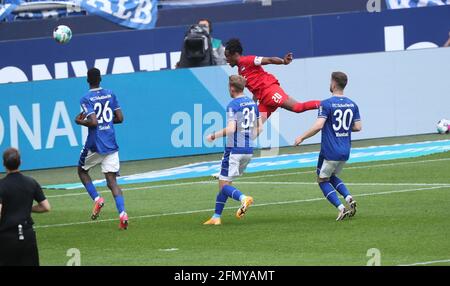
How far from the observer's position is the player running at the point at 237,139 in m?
18.0

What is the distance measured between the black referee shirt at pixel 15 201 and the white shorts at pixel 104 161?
598cm

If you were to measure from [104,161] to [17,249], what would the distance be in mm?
6423

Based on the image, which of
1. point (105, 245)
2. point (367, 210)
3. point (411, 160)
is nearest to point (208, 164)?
point (411, 160)

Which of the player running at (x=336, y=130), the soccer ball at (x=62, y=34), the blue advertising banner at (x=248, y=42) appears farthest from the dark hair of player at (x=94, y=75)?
the blue advertising banner at (x=248, y=42)

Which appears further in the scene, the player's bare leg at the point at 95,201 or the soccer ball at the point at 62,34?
the soccer ball at the point at 62,34

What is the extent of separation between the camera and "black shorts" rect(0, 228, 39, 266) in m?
12.4

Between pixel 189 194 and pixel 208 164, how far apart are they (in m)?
4.06

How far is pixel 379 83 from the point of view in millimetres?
28250

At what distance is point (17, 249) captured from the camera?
41.0 ft

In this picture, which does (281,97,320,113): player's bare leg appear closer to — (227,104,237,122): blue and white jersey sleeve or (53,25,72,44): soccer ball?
(227,104,237,122): blue and white jersey sleeve

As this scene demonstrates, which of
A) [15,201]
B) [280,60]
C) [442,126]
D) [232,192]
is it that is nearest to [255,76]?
[280,60]

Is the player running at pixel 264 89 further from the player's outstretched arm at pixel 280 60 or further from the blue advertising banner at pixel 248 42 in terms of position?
the blue advertising banner at pixel 248 42

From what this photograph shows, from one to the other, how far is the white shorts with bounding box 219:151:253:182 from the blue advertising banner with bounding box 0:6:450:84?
1253 centimetres
